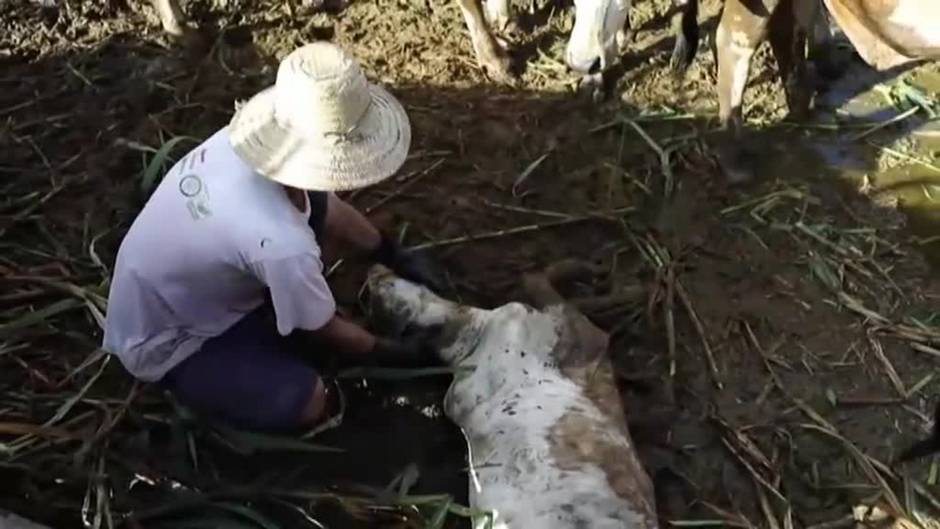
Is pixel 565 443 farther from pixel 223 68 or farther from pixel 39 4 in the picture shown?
pixel 39 4

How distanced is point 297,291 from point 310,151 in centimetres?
32

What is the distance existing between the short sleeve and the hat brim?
179mm

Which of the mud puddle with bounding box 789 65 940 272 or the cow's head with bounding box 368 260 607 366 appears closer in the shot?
the cow's head with bounding box 368 260 607 366

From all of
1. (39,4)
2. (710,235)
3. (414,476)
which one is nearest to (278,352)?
(414,476)

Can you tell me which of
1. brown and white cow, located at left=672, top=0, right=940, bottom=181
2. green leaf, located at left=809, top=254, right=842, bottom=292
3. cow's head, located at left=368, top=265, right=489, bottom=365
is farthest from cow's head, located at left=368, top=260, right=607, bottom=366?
brown and white cow, located at left=672, top=0, right=940, bottom=181

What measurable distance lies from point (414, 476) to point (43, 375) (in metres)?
1.01

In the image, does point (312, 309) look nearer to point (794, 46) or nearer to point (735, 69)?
point (735, 69)

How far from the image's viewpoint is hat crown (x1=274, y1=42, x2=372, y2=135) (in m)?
2.57

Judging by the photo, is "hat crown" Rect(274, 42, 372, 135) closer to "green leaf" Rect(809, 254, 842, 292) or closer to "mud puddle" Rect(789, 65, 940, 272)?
"green leaf" Rect(809, 254, 842, 292)

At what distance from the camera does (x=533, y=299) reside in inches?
133

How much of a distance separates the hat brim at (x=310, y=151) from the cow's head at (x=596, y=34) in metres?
1.37

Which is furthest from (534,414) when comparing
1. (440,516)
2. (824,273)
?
(824,273)

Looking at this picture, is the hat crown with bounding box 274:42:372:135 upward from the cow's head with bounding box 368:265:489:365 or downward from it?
upward

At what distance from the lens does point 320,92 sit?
8.44ft
